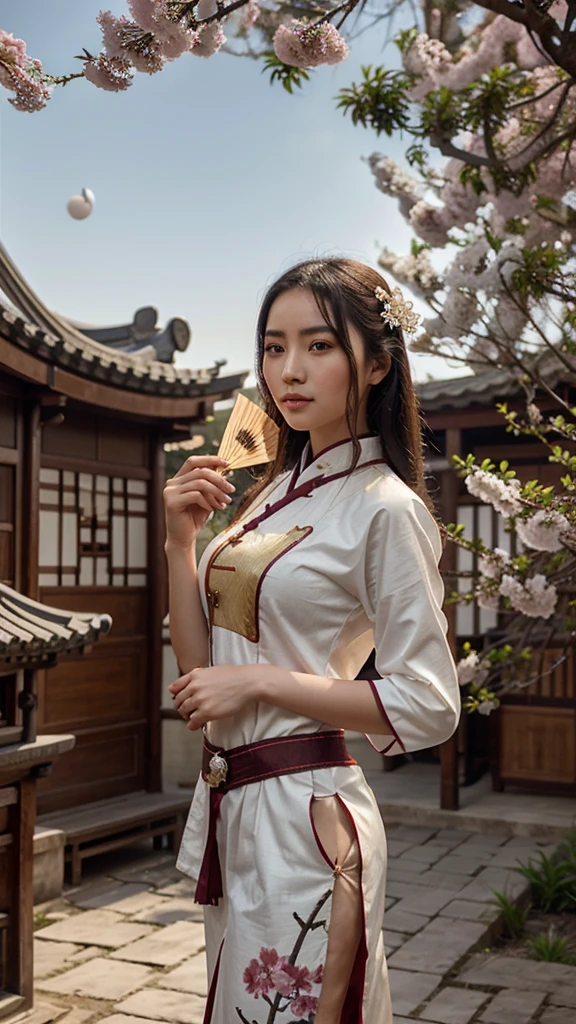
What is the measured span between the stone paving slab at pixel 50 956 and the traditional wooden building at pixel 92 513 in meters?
1.54

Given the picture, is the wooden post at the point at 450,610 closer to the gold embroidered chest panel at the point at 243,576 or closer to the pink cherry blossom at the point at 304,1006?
the gold embroidered chest panel at the point at 243,576

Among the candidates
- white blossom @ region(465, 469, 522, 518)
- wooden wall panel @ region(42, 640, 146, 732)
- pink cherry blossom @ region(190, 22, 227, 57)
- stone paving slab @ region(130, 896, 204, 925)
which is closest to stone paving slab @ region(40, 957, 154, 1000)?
stone paving slab @ region(130, 896, 204, 925)

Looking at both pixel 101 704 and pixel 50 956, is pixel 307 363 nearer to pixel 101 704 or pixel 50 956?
pixel 50 956

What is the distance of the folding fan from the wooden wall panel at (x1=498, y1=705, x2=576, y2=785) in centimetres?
770

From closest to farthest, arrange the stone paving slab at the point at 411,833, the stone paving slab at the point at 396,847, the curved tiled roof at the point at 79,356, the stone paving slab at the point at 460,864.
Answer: the curved tiled roof at the point at 79,356 → the stone paving slab at the point at 460,864 → the stone paving slab at the point at 396,847 → the stone paving slab at the point at 411,833

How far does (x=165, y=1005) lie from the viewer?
475 centimetres

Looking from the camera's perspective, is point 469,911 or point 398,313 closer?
point 398,313

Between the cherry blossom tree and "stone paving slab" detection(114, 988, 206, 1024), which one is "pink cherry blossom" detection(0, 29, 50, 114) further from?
"stone paving slab" detection(114, 988, 206, 1024)

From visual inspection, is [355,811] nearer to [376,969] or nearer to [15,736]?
[376,969]

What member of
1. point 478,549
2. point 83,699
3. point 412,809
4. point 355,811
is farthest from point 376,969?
point 412,809

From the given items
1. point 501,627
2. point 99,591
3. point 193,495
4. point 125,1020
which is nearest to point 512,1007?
point 125,1020

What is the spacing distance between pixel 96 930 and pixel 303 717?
15.9 ft

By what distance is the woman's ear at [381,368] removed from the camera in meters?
2.05

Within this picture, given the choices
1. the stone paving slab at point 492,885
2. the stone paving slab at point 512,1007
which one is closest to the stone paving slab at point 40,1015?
the stone paving slab at point 512,1007
